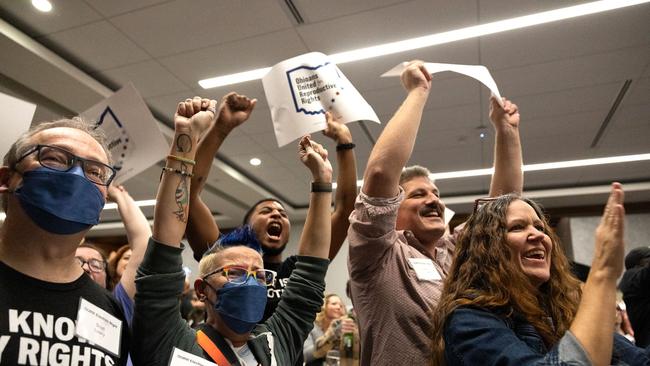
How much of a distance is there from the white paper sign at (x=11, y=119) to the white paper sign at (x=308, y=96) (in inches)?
31.1

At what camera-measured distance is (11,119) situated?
1374 millimetres

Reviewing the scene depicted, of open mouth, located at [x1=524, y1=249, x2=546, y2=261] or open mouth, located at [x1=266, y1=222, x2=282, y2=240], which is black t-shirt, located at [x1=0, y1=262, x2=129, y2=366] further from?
open mouth, located at [x1=266, y1=222, x2=282, y2=240]

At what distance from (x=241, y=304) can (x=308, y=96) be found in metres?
0.80

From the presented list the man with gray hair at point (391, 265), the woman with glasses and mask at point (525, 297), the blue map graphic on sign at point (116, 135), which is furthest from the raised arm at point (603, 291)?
the blue map graphic on sign at point (116, 135)

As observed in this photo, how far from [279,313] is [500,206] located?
71 cm

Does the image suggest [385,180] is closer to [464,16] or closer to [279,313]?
[279,313]

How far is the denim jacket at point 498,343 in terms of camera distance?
0.84 metres

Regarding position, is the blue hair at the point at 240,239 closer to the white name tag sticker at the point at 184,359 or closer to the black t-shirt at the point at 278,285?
the black t-shirt at the point at 278,285

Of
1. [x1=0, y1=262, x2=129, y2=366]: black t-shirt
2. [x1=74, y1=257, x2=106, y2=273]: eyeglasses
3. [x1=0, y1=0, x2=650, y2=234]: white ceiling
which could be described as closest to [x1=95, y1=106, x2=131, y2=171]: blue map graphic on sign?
[x1=74, y1=257, x2=106, y2=273]: eyeglasses

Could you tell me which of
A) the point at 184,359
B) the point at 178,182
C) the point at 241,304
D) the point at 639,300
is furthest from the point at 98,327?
the point at 639,300

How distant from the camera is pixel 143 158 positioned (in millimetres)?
1632

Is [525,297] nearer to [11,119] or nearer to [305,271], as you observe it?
[305,271]

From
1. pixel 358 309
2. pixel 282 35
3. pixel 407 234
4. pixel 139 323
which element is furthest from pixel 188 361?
pixel 282 35

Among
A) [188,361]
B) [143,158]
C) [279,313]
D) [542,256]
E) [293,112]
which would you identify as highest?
[293,112]
